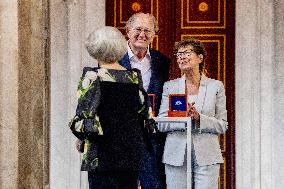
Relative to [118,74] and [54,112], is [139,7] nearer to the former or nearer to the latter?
[54,112]

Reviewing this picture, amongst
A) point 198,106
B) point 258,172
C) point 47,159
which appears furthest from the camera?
point 258,172

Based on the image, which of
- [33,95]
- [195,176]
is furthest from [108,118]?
[195,176]

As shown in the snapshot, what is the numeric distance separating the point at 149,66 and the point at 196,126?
670 millimetres

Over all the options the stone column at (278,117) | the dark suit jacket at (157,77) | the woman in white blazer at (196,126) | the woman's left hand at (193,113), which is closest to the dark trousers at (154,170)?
the woman in white blazer at (196,126)

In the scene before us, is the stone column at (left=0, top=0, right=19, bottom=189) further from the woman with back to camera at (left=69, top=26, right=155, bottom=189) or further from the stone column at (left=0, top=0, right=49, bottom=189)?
the woman with back to camera at (left=69, top=26, right=155, bottom=189)

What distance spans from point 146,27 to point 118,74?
151 centimetres

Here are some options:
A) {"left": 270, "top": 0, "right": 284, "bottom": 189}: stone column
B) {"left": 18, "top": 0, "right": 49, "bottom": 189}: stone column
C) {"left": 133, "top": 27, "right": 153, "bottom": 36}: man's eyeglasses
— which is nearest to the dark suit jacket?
{"left": 133, "top": 27, "right": 153, "bottom": 36}: man's eyeglasses

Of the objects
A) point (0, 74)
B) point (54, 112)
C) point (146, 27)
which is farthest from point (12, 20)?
point (54, 112)

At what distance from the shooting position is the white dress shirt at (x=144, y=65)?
5.66 m

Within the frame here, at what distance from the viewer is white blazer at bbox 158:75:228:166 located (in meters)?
5.35

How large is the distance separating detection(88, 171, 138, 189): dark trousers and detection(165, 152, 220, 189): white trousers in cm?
127

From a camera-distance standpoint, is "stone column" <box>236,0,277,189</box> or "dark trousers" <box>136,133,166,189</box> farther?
"stone column" <box>236,0,277,189</box>

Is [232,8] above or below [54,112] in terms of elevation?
above

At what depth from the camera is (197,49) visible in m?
5.52
